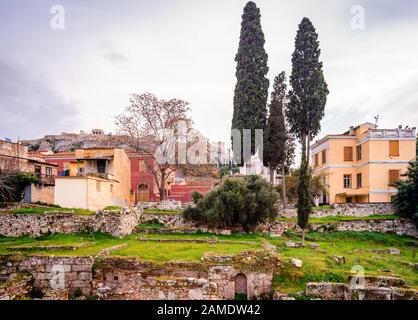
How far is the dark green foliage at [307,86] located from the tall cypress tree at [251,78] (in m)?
2.64

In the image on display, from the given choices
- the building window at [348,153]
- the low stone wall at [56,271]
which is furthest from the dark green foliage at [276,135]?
the low stone wall at [56,271]

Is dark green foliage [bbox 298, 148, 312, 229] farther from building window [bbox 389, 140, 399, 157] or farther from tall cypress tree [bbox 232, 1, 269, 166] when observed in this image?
building window [bbox 389, 140, 399, 157]

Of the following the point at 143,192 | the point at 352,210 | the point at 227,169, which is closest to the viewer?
the point at 352,210

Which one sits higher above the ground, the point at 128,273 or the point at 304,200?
the point at 304,200

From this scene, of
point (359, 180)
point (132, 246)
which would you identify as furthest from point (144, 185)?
point (359, 180)

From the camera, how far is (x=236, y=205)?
27.4 m

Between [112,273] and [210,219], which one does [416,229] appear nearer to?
[210,219]

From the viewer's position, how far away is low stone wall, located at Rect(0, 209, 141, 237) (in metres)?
25.0

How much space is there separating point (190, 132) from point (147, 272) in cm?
1984

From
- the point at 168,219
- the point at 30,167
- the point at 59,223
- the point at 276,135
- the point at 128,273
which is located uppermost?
the point at 276,135

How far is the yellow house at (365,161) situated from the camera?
35.4 metres

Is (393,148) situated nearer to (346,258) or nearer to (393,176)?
(393,176)

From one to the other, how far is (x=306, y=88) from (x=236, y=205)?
13311 millimetres
